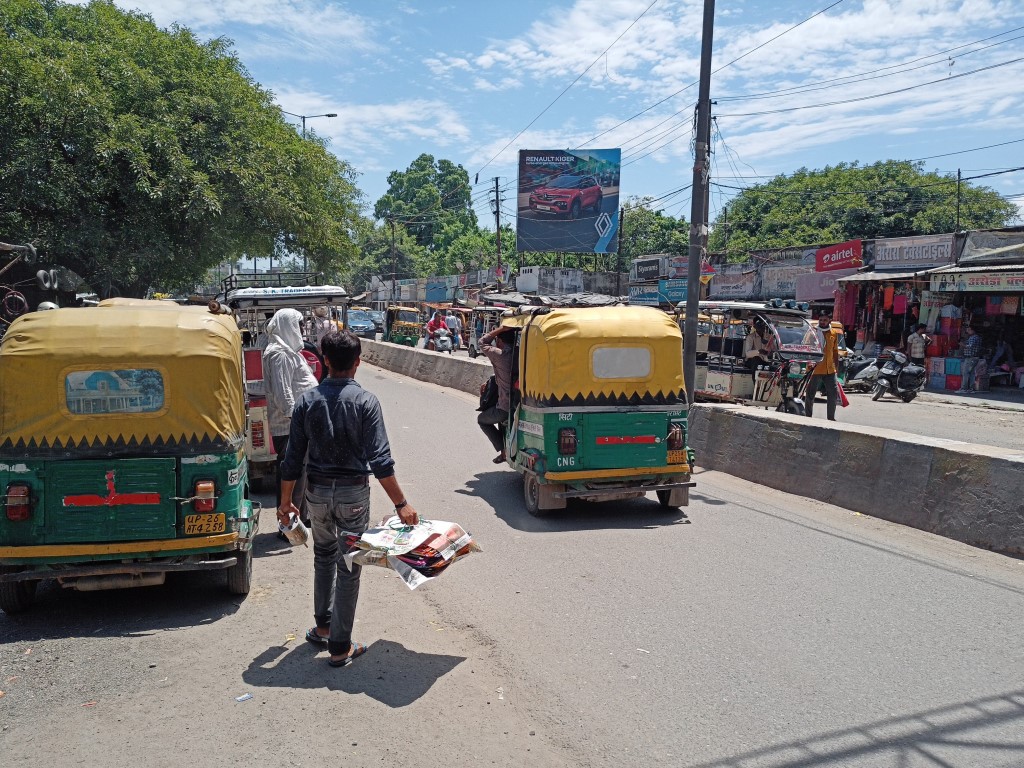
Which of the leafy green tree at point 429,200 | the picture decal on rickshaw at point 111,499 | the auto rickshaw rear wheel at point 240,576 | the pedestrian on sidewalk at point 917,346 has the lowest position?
the auto rickshaw rear wheel at point 240,576

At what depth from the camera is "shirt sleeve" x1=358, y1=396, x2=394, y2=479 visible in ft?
15.0

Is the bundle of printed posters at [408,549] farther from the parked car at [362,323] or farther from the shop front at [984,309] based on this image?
A: the parked car at [362,323]

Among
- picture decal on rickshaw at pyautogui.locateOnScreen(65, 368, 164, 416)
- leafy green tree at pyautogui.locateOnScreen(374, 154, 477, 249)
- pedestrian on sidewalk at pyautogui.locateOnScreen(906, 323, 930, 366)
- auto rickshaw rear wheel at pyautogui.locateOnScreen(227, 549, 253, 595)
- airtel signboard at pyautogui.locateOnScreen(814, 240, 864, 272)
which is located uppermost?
leafy green tree at pyautogui.locateOnScreen(374, 154, 477, 249)

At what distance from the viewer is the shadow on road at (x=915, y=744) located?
3637 mm

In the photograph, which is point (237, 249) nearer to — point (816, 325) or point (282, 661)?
point (816, 325)

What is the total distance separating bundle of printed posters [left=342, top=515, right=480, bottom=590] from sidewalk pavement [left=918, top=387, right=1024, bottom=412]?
58.1ft

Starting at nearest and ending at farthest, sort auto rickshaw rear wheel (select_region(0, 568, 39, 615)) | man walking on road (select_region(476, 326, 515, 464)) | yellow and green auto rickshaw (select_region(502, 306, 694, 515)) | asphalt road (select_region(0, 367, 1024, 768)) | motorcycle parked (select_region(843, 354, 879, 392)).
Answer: asphalt road (select_region(0, 367, 1024, 768)), auto rickshaw rear wheel (select_region(0, 568, 39, 615)), yellow and green auto rickshaw (select_region(502, 306, 694, 515)), man walking on road (select_region(476, 326, 515, 464)), motorcycle parked (select_region(843, 354, 879, 392))

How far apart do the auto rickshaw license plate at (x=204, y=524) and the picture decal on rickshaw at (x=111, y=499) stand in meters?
0.24

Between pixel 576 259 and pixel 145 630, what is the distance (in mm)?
56589

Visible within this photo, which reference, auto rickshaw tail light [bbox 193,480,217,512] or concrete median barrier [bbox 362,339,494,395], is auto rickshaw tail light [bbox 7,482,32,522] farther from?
concrete median barrier [bbox 362,339,494,395]

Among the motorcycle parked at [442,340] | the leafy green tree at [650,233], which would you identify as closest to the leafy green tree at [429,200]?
the leafy green tree at [650,233]

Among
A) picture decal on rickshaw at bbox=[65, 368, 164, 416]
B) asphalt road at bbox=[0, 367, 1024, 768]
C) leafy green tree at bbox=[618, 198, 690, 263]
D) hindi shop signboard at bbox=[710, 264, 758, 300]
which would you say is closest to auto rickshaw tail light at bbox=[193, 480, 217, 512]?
picture decal on rickshaw at bbox=[65, 368, 164, 416]

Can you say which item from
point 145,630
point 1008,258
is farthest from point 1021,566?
point 1008,258

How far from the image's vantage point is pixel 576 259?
60469 mm
